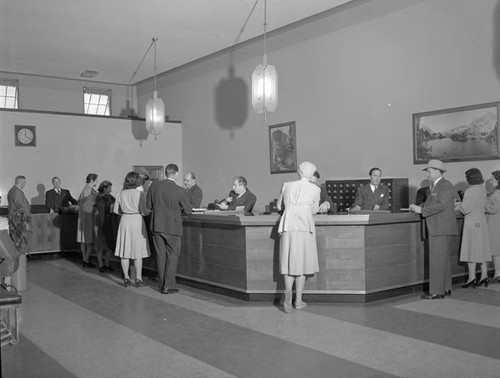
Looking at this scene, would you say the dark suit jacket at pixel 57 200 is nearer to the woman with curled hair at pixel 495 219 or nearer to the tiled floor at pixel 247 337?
the tiled floor at pixel 247 337

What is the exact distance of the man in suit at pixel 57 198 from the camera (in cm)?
1155

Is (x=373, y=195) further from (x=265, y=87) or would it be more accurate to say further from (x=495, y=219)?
(x=265, y=87)

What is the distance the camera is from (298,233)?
5609mm

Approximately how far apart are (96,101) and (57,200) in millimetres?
4955

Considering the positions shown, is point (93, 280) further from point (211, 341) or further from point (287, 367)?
point (287, 367)

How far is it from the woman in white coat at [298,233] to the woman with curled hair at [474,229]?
96.4 inches

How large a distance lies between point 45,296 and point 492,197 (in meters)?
6.13

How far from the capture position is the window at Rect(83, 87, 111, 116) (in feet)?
50.8

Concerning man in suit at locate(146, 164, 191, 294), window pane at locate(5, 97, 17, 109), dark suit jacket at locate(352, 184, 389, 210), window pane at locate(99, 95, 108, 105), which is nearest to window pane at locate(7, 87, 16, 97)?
window pane at locate(5, 97, 17, 109)

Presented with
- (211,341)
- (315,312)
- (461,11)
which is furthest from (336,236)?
(461,11)

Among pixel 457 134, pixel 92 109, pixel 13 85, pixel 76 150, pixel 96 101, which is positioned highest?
pixel 13 85

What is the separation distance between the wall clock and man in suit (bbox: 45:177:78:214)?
3.57 ft

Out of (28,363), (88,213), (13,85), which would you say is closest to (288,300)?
(28,363)

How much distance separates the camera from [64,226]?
11055 millimetres
